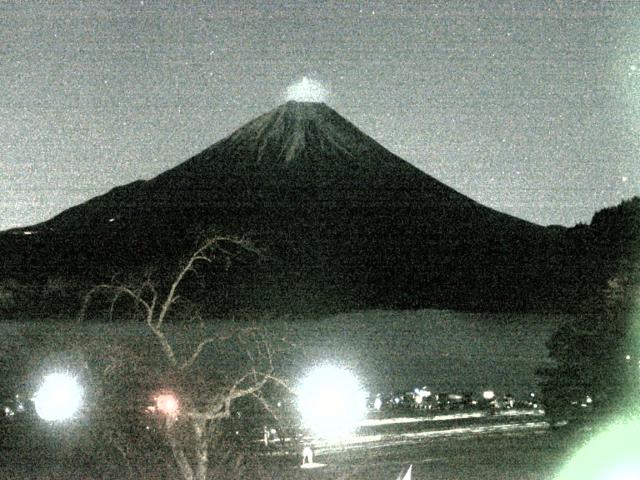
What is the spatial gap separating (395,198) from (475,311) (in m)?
32.3

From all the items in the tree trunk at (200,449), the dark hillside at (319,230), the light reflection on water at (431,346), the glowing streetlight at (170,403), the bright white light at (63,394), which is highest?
the dark hillside at (319,230)

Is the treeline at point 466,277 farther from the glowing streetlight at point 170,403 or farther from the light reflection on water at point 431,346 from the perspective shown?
the glowing streetlight at point 170,403

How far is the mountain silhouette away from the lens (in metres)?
112

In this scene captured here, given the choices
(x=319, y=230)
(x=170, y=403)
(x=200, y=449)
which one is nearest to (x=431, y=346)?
(x=319, y=230)

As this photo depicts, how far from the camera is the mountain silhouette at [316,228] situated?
111500 millimetres

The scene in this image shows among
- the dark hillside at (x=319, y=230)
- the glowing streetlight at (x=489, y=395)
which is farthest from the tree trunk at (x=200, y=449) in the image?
the dark hillside at (x=319, y=230)

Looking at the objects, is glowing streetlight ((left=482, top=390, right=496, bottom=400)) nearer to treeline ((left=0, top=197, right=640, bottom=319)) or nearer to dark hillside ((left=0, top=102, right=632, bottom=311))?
treeline ((left=0, top=197, right=640, bottom=319))

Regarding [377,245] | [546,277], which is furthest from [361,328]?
[377,245]

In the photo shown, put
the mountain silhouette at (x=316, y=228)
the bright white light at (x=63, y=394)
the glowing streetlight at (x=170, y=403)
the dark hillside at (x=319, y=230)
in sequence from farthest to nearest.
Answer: the mountain silhouette at (x=316, y=228), the dark hillside at (x=319, y=230), the bright white light at (x=63, y=394), the glowing streetlight at (x=170, y=403)

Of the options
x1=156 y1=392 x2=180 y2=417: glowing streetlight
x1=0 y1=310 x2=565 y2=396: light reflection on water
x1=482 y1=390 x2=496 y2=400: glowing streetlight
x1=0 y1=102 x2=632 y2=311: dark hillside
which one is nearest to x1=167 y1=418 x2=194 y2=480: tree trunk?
x1=156 y1=392 x2=180 y2=417: glowing streetlight

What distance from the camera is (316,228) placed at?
5399 inches

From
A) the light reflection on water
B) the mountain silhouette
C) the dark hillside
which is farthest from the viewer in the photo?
the mountain silhouette

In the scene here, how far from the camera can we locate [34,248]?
4168 inches

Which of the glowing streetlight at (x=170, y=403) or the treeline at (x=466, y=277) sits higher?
the treeline at (x=466, y=277)
